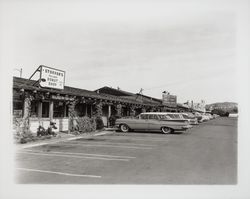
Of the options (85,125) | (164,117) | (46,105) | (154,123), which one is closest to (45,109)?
(46,105)

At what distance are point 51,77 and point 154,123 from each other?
24.5ft

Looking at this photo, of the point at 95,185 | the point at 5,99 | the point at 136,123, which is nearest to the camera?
the point at 95,185

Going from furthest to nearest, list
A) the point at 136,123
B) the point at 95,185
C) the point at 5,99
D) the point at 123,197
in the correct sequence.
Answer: the point at 136,123
the point at 5,99
the point at 123,197
the point at 95,185

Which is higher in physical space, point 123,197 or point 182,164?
point 182,164

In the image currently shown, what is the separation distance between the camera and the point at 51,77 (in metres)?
15.3

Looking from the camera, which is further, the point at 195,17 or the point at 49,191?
the point at 195,17

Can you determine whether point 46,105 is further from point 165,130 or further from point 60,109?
point 165,130

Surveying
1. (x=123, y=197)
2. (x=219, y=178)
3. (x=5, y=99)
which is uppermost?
(x=5, y=99)

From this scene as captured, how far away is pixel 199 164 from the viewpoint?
9.27 metres

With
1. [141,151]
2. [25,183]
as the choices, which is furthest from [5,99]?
[141,151]

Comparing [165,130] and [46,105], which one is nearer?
[46,105]

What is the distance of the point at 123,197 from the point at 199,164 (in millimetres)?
2788

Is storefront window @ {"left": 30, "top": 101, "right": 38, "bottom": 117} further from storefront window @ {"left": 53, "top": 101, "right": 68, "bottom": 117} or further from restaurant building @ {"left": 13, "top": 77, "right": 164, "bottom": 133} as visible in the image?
storefront window @ {"left": 53, "top": 101, "right": 68, "bottom": 117}

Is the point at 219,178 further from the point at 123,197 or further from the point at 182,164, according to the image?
the point at 123,197
